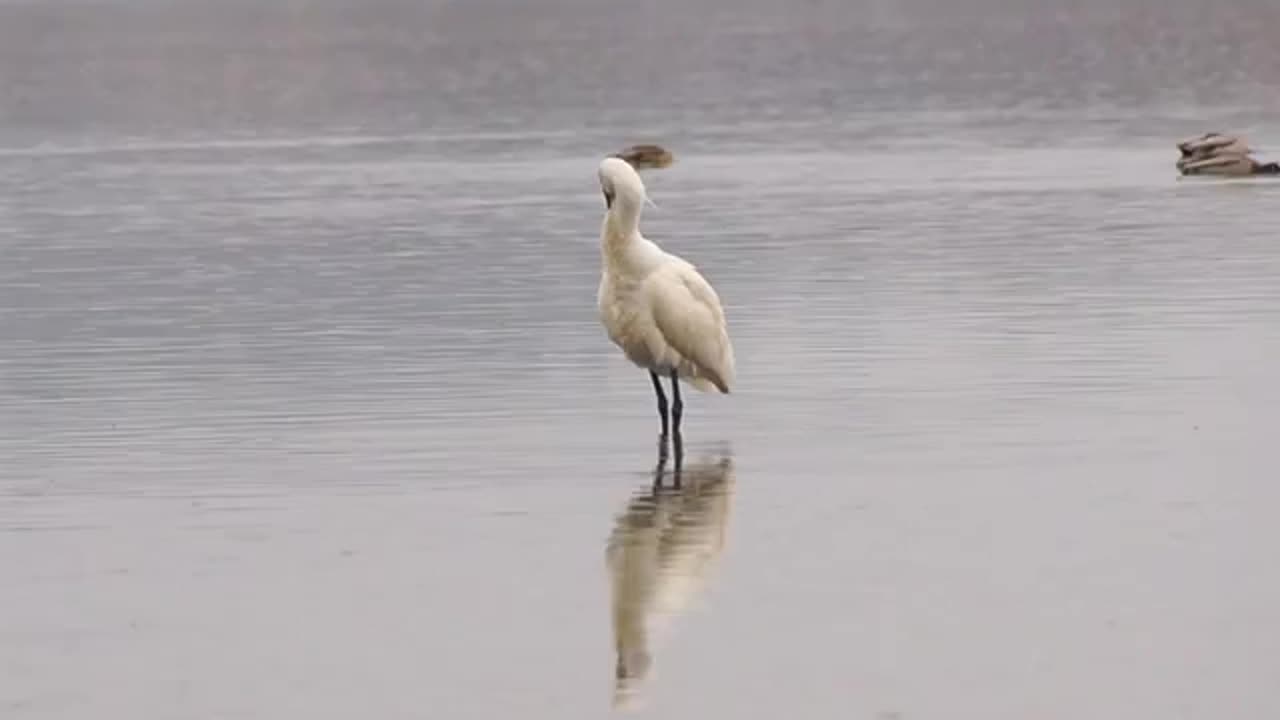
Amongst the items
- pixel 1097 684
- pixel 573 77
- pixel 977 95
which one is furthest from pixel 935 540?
pixel 573 77

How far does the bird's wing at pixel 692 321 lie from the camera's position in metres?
17.4

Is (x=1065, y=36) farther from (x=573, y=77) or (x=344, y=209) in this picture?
(x=344, y=209)

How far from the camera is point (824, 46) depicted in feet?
377

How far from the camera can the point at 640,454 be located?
16.8 m

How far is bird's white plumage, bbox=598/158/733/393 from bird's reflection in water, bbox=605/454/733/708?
3.47 feet

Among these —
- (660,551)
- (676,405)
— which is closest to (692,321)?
(676,405)

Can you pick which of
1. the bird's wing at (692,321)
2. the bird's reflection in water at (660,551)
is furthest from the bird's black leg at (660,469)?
the bird's wing at (692,321)

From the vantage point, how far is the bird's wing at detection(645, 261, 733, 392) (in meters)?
17.4

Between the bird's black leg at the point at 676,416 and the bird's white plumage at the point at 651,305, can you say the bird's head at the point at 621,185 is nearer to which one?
the bird's white plumage at the point at 651,305

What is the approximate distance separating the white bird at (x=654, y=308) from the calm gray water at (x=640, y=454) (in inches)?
13.5

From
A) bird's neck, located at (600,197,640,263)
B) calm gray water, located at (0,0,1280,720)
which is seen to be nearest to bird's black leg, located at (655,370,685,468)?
calm gray water, located at (0,0,1280,720)

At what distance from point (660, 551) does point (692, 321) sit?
388 centimetres

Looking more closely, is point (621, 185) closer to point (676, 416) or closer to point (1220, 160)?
point (676, 416)

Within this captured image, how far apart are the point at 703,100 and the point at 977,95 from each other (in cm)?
618
